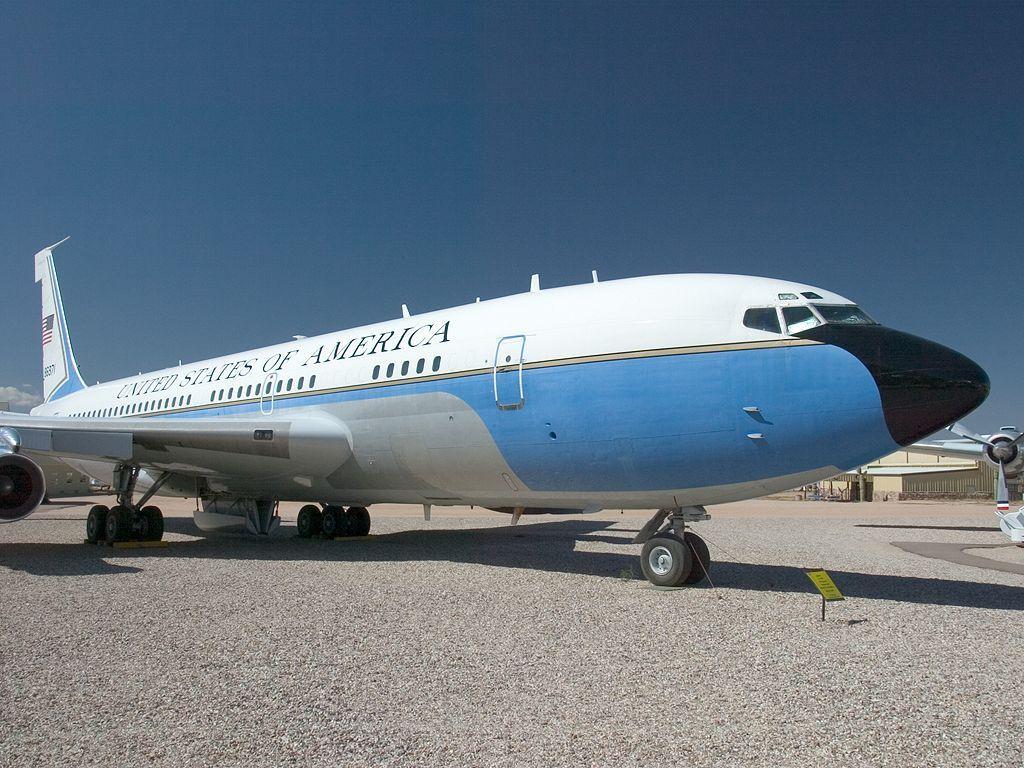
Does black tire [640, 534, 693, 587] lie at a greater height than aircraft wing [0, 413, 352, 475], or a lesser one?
lesser

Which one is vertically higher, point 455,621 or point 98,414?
point 98,414

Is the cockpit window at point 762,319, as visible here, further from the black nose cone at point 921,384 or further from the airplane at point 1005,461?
the airplane at point 1005,461

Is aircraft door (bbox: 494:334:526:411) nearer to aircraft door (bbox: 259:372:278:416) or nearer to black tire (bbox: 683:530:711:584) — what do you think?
black tire (bbox: 683:530:711:584)

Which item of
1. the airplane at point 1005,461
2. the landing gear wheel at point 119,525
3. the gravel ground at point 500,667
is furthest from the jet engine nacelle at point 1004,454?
the landing gear wheel at point 119,525

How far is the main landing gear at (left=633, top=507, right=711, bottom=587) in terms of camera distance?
30.3ft

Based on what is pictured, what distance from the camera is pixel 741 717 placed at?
4.55 metres

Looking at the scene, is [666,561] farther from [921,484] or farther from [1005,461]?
[921,484]

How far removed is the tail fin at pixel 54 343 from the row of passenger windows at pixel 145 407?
4597 millimetres

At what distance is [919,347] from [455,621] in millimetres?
5523

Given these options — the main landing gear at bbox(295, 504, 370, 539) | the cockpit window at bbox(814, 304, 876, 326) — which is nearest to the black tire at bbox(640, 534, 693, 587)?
the cockpit window at bbox(814, 304, 876, 326)

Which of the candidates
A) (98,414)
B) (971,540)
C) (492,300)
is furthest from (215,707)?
(98,414)

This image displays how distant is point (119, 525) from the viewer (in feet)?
47.4

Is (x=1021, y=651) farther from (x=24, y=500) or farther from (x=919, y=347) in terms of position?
(x=24, y=500)

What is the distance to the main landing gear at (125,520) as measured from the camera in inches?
571
